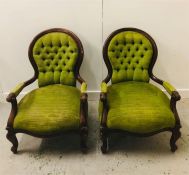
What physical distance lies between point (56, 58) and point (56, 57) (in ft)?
0.03

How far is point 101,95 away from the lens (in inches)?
87.0

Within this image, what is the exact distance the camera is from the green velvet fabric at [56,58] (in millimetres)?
2598

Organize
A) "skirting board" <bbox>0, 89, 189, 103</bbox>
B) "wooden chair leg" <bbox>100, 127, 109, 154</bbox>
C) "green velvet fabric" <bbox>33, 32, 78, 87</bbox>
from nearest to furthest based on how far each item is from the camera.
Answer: "wooden chair leg" <bbox>100, 127, 109, 154</bbox> → "green velvet fabric" <bbox>33, 32, 78, 87</bbox> → "skirting board" <bbox>0, 89, 189, 103</bbox>

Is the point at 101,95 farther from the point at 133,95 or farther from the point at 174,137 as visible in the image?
the point at 174,137

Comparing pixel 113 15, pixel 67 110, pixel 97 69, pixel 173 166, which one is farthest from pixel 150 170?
pixel 113 15

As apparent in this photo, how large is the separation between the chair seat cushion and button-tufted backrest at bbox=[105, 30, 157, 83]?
1.84 ft

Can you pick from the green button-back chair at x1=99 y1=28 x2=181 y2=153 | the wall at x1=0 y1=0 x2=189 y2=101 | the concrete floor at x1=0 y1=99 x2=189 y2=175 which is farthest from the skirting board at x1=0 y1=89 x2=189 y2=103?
the concrete floor at x1=0 y1=99 x2=189 y2=175

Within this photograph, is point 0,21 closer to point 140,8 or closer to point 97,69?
point 97,69

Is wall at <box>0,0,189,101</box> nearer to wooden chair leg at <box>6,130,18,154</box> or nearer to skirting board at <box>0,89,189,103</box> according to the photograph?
skirting board at <box>0,89,189,103</box>

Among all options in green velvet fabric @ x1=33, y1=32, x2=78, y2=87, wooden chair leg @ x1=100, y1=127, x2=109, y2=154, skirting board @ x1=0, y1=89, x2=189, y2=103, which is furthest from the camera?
skirting board @ x1=0, y1=89, x2=189, y2=103

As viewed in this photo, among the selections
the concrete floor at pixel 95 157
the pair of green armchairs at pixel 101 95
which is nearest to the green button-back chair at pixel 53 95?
the pair of green armchairs at pixel 101 95

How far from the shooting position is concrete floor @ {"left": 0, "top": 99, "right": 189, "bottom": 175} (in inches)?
84.7

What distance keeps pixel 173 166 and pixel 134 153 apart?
359 mm

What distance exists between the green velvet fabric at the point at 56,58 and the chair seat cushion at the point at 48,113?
0.26 metres
